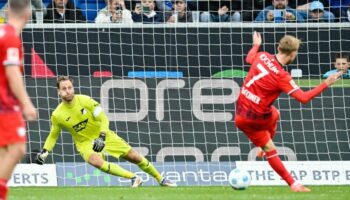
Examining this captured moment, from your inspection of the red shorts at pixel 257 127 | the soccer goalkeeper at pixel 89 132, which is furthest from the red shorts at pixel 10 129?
the soccer goalkeeper at pixel 89 132

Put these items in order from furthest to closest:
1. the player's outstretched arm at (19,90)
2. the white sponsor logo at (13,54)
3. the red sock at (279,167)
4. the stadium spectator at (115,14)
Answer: the stadium spectator at (115,14)
the red sock at (279,167)
the white sponsor logo at (13,54)
the player's outstretched arm at (19,90)

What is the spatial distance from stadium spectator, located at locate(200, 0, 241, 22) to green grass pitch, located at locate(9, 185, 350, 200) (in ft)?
14.2

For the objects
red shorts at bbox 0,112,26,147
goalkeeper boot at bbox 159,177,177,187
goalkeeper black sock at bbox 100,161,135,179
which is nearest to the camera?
red shorts at bbox 0,112,26,147

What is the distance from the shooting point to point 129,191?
1438 centimetres

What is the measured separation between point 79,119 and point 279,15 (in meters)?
4.22

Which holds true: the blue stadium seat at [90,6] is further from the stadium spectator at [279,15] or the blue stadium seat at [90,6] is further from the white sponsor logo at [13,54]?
the white sponsor logo at [13,54]

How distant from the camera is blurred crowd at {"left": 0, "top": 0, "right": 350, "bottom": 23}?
1817 centimetres

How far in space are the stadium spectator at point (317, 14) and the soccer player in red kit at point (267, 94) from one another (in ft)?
15.0

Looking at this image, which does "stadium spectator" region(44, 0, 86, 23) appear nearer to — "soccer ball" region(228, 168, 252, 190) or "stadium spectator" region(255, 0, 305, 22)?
"stadium spectator" region(255, 0, 305, 22)

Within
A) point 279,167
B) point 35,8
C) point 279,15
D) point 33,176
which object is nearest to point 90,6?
point 35,8

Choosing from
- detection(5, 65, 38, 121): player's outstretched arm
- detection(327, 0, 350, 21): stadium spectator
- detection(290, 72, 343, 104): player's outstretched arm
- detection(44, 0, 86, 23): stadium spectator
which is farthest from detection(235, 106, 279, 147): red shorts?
detection(327, 0, 350, 21): stadium spectator

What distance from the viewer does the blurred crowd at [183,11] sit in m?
18.2

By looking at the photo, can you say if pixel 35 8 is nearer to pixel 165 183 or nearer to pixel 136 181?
pixel 136 181

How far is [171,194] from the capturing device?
13461mm
